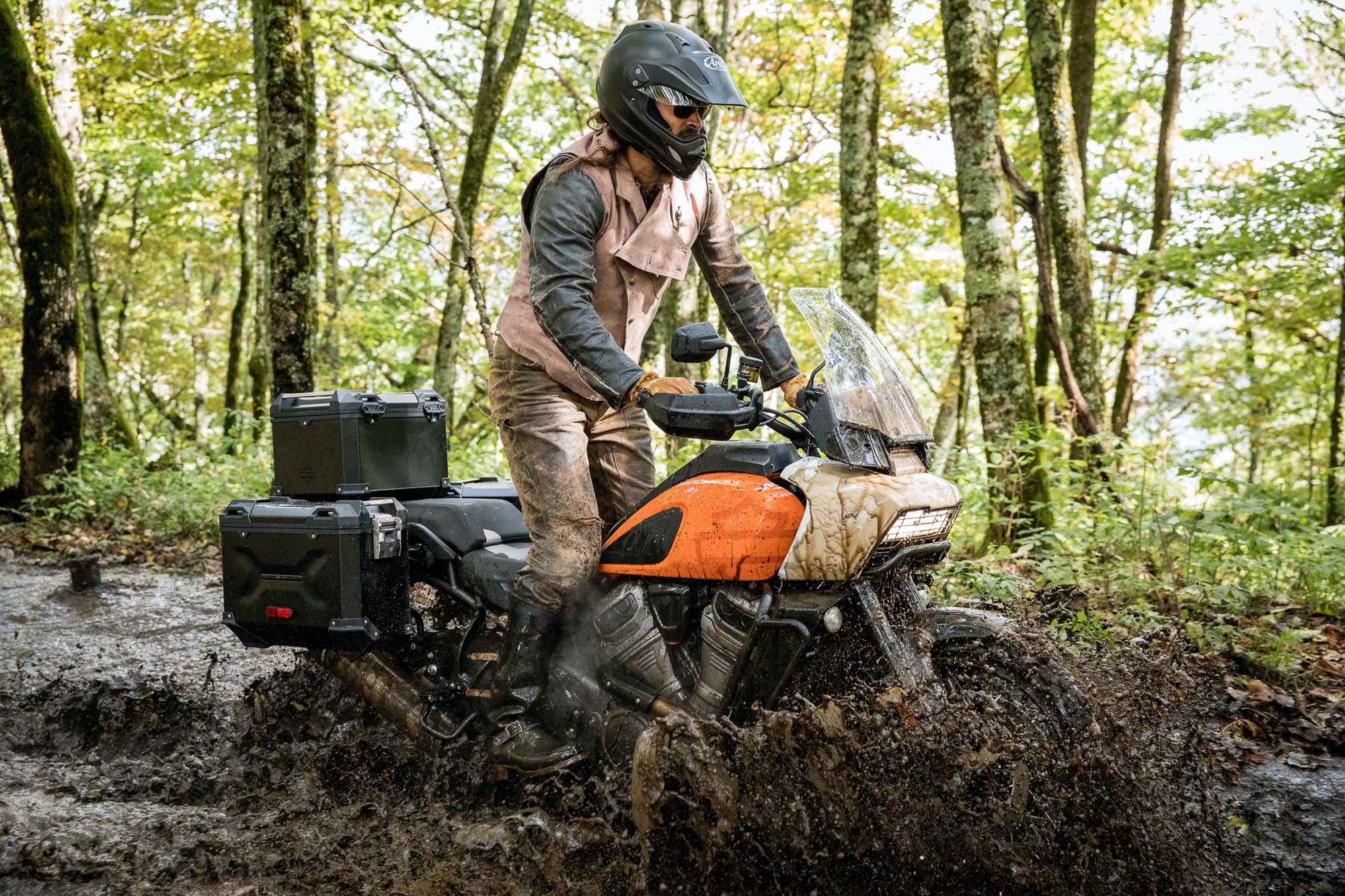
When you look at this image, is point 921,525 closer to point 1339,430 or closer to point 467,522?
point 467,522

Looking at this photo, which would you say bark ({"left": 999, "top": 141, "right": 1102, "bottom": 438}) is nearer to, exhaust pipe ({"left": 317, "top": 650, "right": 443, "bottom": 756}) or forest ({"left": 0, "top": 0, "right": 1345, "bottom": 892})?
forest ({"left": 0, "top": 0, "right": 1345, "bottom": 892})

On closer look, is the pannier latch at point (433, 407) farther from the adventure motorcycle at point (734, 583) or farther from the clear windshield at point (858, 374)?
the clear windshield at point (858, 374)

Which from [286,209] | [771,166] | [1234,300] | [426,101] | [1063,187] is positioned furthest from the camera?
[771,166]

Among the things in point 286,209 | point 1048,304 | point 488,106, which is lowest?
point 1048,304

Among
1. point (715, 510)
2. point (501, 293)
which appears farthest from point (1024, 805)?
point (501, 293)

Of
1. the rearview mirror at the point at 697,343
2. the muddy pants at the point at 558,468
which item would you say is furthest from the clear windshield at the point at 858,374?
the muddy pants at the point at 558,468

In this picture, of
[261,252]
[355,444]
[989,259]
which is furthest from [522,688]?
[261,252]

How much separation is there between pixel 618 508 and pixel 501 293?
21925 mm

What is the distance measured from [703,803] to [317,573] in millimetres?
1986

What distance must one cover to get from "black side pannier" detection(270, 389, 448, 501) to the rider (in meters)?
0.71

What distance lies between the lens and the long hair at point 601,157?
3.58 m

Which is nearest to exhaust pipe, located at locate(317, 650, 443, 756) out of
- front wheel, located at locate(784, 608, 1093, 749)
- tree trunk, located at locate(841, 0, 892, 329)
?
front wheel, located at locate(784, 608, 1093, 749)

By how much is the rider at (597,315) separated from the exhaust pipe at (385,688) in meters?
0.45

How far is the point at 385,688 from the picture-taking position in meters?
4.18
